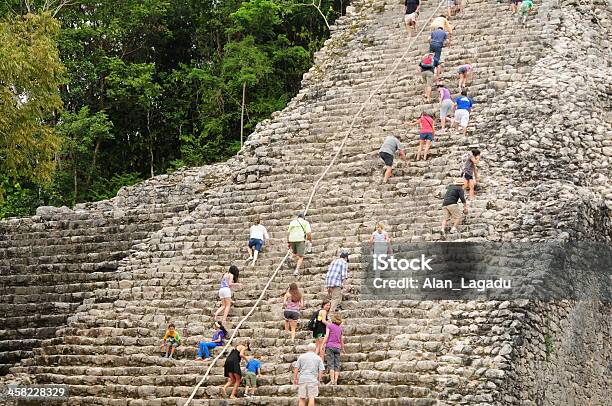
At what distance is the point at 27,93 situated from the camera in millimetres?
22344

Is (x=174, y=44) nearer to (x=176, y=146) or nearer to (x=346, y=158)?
(x=176, y=146)

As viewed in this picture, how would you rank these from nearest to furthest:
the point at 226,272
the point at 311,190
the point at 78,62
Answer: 1. the point at 226,272
2. the point at 311,190
3. the point at 78,62

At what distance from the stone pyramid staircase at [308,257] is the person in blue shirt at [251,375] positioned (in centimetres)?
15

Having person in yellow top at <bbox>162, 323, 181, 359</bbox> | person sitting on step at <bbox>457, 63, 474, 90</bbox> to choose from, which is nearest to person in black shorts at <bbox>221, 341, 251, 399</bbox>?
person in yellow top at <bbox>162, 323, 181, 359</bbox>

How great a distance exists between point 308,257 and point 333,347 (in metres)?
3.34

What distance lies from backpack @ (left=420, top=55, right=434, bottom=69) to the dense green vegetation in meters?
8.40

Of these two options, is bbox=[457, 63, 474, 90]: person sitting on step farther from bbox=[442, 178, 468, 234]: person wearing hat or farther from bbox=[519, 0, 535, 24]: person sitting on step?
bbox=[442, 178, 468, 234]: person wearing hat

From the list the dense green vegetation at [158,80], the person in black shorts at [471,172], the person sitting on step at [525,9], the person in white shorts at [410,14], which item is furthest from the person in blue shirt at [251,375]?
the dense green vegetation at [158,80]

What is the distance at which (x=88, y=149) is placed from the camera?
34.1 meters

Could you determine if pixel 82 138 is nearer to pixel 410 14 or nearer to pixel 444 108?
pixel 410 14

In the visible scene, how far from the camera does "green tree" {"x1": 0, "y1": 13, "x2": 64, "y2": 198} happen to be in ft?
70.9

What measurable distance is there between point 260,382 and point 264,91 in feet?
54.4

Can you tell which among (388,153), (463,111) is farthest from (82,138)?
(463,111)

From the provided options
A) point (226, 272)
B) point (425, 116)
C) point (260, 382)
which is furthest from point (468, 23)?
point (260, 382)
